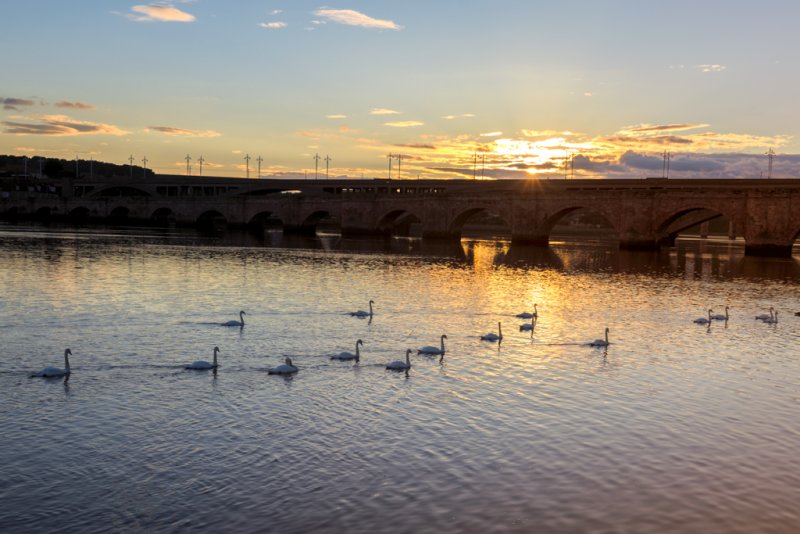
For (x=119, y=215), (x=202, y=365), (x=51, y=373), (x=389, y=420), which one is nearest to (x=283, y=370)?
(x=202, y=365)

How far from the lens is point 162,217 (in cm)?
17650

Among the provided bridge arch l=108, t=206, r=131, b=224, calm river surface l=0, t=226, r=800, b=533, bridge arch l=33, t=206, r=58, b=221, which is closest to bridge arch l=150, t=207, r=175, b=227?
bridge arch l=108, t=206, r=131, b=224

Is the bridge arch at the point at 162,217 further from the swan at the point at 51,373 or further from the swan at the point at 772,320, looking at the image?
the swan at the point at 51,373

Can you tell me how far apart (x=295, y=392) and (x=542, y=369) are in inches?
352

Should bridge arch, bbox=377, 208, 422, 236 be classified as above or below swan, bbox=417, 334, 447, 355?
above

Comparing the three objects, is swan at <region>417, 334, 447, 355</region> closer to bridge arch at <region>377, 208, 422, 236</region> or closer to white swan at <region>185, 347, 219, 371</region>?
white swan at <region>185, 347, 219, 371</region>

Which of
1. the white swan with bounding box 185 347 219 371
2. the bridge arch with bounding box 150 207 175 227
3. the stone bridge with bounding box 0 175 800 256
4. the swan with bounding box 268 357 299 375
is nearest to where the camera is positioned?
the swan with bounding box 268 357 299 375

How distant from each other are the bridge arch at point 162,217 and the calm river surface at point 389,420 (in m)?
126

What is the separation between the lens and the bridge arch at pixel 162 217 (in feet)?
536

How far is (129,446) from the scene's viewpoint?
1627 centimetres

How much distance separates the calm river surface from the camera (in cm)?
1344

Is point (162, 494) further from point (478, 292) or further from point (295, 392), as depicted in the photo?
point (478, 292)

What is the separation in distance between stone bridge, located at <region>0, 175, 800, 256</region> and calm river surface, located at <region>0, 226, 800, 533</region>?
4758 cm

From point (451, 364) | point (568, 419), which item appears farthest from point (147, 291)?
point (568, 419)
